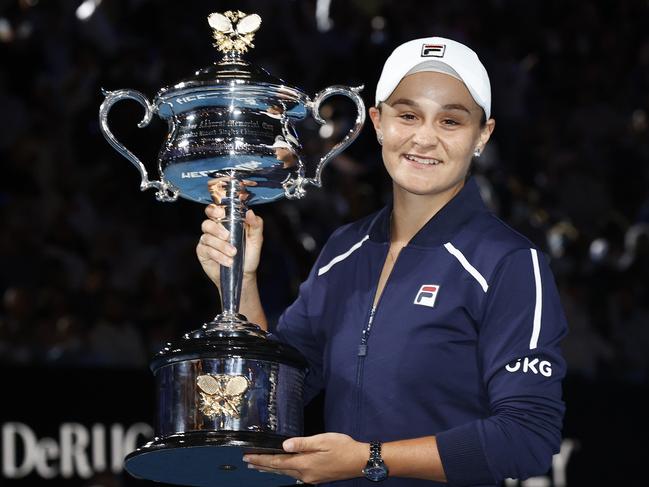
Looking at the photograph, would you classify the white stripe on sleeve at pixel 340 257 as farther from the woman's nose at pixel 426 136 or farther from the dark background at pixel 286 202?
the dark background at pixel 286 202

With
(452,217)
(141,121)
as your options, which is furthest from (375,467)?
(141,121)

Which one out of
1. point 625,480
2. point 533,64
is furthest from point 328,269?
point 533,64

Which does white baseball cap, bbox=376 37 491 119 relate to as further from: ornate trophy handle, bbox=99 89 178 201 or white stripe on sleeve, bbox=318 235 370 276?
ornate trophy handle, bbox=99 89 178 201

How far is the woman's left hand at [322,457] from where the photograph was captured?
2.31 metres

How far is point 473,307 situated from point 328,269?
1.29ft

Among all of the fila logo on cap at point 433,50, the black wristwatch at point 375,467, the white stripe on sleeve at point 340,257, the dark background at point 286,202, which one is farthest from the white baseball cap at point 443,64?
the dark background at point 286,202

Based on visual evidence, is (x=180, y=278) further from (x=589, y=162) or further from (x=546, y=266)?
(x=546, y=266)

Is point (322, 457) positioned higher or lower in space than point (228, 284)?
lower

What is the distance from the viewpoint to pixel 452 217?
8.46 ft

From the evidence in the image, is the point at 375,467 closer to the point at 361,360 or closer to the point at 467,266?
the point at 361,360

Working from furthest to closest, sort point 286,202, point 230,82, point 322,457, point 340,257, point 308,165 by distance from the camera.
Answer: point 286,202 → point 308,165 → point 340,257 → point 230,82 → point 322,457

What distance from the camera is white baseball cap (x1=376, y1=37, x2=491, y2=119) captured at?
2.48 m

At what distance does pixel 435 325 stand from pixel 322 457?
0.33m

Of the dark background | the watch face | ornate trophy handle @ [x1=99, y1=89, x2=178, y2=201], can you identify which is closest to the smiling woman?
the watch face
